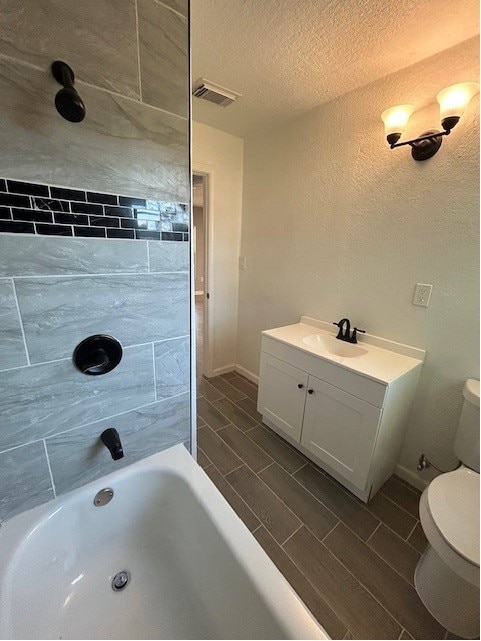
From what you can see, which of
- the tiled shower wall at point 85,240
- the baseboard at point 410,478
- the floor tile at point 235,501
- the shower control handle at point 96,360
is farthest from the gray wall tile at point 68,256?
the baseboard at point 410,478

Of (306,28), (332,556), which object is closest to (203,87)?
(306,28)

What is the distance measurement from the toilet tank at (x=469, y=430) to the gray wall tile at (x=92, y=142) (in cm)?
162

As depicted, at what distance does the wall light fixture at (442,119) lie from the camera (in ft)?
3.74

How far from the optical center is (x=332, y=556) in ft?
4.00

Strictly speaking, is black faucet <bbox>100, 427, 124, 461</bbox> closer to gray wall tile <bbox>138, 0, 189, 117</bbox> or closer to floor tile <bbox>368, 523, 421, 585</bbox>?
gray wall tile <bbox>138, 0, 189, 117</bbox>

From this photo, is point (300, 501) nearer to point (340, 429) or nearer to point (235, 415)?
point (340, 429)

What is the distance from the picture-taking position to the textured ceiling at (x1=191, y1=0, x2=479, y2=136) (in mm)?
1084

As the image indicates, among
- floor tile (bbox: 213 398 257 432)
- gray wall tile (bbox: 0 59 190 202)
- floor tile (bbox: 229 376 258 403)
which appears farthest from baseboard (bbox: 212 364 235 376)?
gray wall tile (bbox: 0 59 190 202)

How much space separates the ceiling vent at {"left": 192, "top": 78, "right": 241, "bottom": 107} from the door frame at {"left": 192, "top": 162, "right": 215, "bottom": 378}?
0.50 meters

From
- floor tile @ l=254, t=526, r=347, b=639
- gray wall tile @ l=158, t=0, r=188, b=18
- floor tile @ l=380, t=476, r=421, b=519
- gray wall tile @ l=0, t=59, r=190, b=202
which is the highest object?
gray wall tile @ l=158, t=0, r=188, b=18

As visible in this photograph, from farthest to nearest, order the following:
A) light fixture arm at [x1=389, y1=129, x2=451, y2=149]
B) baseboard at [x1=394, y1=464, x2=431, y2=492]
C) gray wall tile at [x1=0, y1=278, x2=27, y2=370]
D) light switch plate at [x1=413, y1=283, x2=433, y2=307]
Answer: baseboard at [x1=394, y1=464, x2=431, y2=492] < light switch plate at [x1=413, y1=283, x2=433, y2=307] < light fixture arm at [x1=389, y1=129, x2=451, y2=149] < gray wall tile at [x1=0, y1=278, x2=27, y2=370]

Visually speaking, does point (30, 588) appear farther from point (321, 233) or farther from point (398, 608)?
point (321, 233)

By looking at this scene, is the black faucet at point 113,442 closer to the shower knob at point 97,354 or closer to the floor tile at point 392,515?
the shower knob at point 97,354

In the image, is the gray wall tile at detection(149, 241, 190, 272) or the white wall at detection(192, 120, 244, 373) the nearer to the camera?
the gray wall tile at detection(149, 241, 190, 272)
